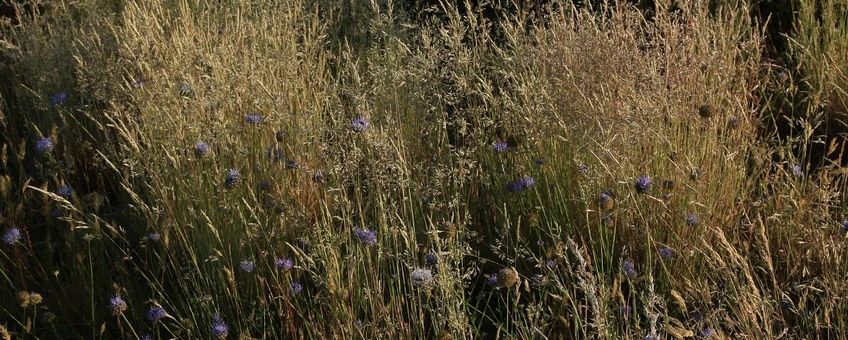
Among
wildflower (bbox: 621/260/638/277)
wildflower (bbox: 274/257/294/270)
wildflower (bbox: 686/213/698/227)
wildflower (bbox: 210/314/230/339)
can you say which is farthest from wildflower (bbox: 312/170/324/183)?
wildflower (bbox: 686/213/698/227)

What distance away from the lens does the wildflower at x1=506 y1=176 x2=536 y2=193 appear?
2647 mm

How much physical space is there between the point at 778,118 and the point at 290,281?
82.8 inches

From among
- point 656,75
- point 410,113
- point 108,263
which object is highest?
point 656,75

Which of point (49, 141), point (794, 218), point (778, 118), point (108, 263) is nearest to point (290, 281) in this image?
point (108, 263)

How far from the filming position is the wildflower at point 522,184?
104 inches

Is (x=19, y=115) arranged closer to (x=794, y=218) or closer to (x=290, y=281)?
(x=290, y=281)

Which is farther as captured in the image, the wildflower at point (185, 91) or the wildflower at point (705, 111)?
the wildflower at point (185, 91)

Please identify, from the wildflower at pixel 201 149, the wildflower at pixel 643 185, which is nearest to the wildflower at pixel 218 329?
the wildflower at pixel 201 149

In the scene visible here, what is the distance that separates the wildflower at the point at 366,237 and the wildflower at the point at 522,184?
535 mm

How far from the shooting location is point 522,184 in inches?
104

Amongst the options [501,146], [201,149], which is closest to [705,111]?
[501,146]

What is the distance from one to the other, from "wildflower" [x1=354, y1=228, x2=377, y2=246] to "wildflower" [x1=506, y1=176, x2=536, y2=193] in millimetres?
535

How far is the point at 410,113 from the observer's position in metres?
3.19

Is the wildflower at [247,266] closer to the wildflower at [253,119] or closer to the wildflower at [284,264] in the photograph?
the wildflower at [284,264]
